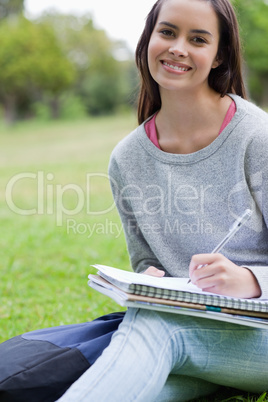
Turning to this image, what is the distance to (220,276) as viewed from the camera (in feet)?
5.08

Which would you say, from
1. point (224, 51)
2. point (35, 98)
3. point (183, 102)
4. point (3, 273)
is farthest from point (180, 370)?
point (35, 98)

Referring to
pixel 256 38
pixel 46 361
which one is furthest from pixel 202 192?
pixel 256 38

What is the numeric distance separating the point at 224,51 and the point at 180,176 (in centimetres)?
46

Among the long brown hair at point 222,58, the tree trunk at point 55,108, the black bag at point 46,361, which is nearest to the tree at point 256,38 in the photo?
the tree trunk at point 55,108

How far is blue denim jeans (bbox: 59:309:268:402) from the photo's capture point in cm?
140

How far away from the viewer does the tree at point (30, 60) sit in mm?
23844

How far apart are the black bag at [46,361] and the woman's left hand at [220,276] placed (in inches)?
16.1

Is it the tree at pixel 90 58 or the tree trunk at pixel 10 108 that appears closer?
the tree trunk at pixel 10 108

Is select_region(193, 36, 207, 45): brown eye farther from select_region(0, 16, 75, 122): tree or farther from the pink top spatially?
select_region(0, 16, 75, 122): tree

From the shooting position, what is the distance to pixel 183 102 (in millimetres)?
1930

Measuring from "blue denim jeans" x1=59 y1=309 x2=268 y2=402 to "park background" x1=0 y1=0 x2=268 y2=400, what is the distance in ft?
3.66

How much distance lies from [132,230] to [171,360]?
0.69 meters

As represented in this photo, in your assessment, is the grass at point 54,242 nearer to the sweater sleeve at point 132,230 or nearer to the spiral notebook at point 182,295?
the sweater sleeve at point 132,230

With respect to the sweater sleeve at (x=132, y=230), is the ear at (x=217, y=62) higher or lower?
higher
